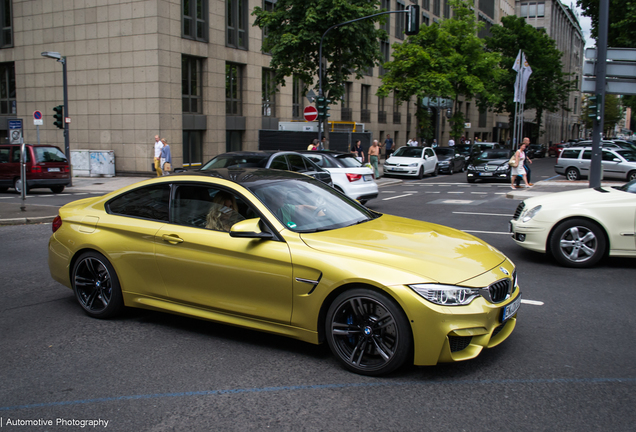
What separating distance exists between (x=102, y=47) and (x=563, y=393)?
2887 centimetres

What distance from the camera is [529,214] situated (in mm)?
8203

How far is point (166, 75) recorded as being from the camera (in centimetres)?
2712

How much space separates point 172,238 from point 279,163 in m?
7.64

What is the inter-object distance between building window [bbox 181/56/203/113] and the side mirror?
2560 cm

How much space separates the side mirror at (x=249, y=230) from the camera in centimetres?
445

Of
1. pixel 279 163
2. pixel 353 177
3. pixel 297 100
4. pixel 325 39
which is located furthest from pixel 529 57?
pixel 279 163

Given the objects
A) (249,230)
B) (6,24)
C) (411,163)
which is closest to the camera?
(249,230)

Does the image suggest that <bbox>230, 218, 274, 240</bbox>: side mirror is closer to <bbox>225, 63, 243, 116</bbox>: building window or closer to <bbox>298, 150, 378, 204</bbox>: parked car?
<bbox>298, 150, 378, 204</bbox>: parked car

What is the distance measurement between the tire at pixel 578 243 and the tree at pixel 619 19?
3043 centimetres

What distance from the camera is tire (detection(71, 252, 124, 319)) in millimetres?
5387

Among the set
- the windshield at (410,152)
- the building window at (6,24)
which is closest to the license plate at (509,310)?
the windshield at (410,152)

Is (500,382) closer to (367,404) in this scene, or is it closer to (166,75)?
(367,404)

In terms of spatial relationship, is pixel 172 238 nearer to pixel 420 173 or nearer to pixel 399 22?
pixel 420 173

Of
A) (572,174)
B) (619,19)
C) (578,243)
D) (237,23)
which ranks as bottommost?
(578,243)
